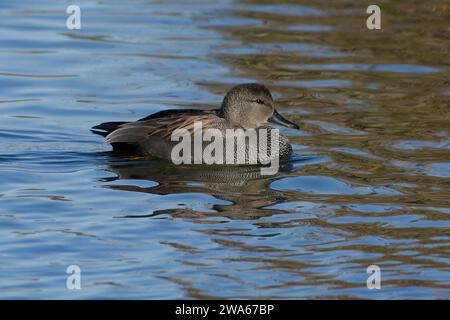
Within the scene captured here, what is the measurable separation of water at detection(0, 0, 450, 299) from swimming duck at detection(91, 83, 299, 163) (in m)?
0.19

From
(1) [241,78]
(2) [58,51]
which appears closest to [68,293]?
(1) [241,78]

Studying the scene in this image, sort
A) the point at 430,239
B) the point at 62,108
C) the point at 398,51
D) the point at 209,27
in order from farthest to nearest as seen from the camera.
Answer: the point at 209,27 → the point at 398,51 → the point at 62,108 → the point at 430,239

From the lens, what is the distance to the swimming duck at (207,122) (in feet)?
39.0

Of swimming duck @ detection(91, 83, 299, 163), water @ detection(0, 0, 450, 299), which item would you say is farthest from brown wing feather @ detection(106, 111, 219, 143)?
A: water @ detection(0, 0, 450, 299)

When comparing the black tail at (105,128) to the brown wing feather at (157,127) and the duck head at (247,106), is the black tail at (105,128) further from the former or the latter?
the duck head at (247,106)

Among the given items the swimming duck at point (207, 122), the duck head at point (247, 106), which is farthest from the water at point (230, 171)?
the duck head at point (247, 106)

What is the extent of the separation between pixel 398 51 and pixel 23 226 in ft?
25.4

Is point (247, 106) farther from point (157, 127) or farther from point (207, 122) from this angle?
point (157, 127)

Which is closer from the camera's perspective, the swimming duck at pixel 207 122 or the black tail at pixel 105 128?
the swimming duck at pixel 207 122

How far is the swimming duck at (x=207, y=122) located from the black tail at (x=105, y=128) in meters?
0.02

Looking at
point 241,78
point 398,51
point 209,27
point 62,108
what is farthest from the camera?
point 209,27

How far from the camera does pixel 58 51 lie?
1627 centimetres

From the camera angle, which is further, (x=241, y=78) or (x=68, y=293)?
(x=241, y=78)

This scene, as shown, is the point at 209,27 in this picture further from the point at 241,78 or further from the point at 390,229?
the point at 390,229
